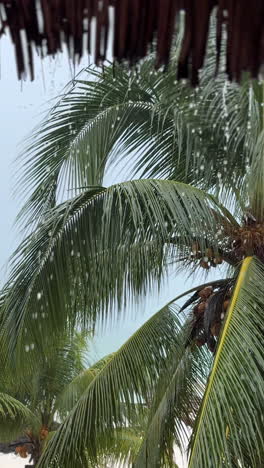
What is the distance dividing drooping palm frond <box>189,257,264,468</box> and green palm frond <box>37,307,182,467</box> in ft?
3.47

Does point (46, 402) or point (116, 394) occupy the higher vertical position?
point (46, 402)

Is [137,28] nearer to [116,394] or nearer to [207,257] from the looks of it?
[207,257]

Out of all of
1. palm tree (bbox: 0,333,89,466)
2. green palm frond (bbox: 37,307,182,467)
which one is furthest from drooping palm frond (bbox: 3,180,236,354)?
palm tree (bbox: 0,333,89,466)

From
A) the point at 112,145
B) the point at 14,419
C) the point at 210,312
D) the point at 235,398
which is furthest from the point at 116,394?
the point at 14,419

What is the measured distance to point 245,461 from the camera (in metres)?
4.82

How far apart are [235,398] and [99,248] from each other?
49.9 inches

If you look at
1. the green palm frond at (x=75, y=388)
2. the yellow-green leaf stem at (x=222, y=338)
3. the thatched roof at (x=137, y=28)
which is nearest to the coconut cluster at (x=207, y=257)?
the yellow-green leaf stem at (x=222, y=338)

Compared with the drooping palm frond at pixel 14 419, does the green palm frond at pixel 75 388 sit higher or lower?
higher

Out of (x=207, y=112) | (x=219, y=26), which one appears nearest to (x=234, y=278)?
(x=207, y=112)

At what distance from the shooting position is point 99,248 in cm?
507

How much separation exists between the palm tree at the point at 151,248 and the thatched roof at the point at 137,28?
115 inches

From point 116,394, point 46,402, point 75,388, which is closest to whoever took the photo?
point 116,394

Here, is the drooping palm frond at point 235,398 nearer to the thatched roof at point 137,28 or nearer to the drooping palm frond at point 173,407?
the drooping palm frond at point 173,407

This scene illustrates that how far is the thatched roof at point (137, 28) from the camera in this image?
5.01ft
